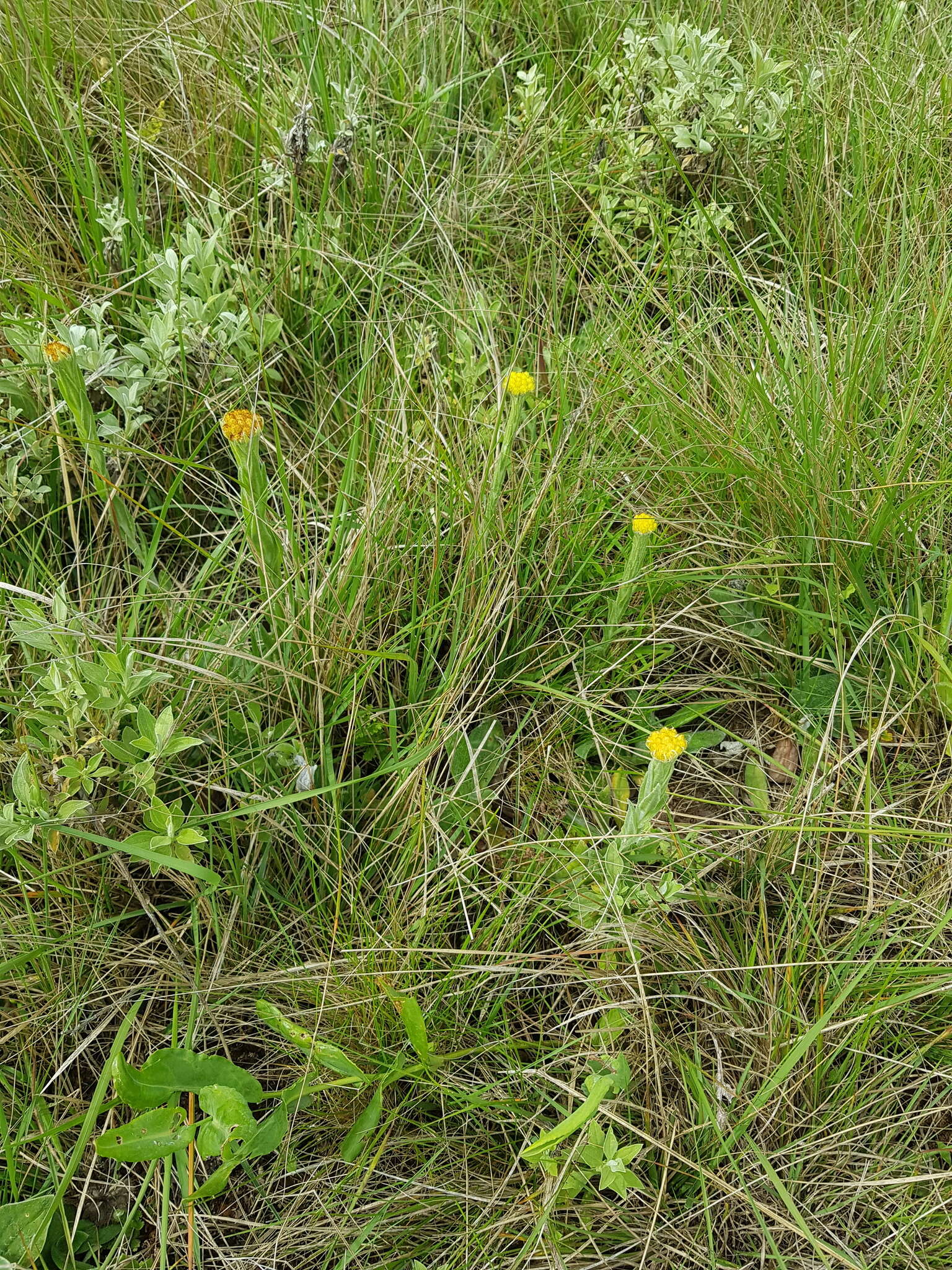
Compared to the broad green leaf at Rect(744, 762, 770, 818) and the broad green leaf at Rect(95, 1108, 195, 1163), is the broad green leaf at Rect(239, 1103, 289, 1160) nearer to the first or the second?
the broad green leaf at Rect(95, 1108, 195, 1163)

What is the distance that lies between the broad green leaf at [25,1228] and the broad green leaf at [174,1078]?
14cm

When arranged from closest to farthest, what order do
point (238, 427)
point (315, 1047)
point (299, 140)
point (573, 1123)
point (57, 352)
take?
1. point (573, 1123)
2. point (315, 1047)
3. point (238, 427)
4. point (57, 352)
5. point (299, 140)

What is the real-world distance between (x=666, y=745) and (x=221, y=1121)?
0.71m

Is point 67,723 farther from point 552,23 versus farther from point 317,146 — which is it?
point 552,23

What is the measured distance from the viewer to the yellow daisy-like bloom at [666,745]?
50.2 inches

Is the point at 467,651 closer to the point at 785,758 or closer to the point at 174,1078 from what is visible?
the point at 785,758

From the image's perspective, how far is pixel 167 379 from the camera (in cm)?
183

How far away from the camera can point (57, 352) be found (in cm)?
155

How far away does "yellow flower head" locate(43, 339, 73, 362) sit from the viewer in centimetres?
154

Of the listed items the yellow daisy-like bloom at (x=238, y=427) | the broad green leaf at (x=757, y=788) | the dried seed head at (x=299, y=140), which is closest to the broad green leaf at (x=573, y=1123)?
the broad green leaf at (x=757, y=788)

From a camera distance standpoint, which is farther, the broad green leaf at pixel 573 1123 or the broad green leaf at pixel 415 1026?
the broad green leaf at pixel 415 1026

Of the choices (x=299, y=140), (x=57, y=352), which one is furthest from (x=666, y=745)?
(x=299, y=140)

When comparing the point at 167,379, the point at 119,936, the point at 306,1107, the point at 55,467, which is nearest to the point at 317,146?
the point at 167,379

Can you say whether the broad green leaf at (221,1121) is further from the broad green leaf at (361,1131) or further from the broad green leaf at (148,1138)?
the broad green leaf at (361,1131)
